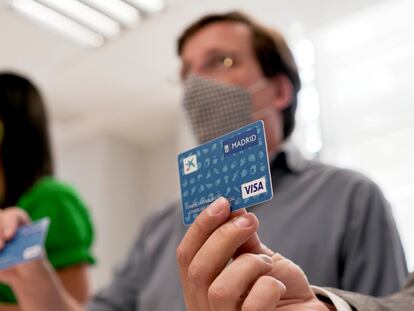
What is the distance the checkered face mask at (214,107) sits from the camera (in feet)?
2.94

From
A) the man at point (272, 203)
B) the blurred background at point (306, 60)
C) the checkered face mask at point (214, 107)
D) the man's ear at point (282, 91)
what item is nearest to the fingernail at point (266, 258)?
the man at point (272, 203)

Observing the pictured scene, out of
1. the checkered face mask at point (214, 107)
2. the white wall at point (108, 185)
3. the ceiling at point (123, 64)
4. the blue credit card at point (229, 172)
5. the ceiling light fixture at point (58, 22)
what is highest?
the ceiling light fixture at point (58, 22)

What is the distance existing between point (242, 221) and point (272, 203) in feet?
1.11

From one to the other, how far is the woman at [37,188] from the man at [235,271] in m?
0.69

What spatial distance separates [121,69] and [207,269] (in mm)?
2376

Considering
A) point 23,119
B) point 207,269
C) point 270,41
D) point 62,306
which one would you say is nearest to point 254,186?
point 207,269

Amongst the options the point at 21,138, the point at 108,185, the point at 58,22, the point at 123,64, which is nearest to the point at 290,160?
the point at 21,138

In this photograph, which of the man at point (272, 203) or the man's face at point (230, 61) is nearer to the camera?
the man at point (272, 203)

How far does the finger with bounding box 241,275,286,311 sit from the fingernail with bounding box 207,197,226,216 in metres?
0.07

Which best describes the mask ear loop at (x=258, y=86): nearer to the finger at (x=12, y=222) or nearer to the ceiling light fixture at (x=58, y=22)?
the finger at (x=12, y=222)

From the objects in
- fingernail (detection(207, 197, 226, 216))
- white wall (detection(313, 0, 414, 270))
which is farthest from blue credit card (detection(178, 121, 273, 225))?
white wall (detection(313, 0, 414, 270))

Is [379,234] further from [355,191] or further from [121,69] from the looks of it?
[121,69]

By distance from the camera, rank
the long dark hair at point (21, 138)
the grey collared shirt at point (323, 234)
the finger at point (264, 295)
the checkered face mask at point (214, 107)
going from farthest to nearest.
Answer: the long dark hair at point (21, 138) → the checkered face mask at point (214, 107) → the grey collared shirt at point (323, 234) → the finger at point (264, 295)

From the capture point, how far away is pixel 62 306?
984mm
